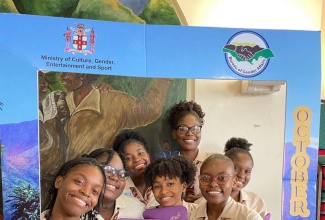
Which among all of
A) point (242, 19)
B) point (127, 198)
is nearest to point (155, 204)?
point (127, 198)

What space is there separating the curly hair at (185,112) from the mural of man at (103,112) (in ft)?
0.12

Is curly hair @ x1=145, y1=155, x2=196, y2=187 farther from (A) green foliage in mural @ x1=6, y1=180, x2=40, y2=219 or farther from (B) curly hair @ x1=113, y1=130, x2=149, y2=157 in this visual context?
(A) green foliage in mural @ x1=6, y1=180, x2=40, y2=219

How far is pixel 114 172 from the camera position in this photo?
87 cm

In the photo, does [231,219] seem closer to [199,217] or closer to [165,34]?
[199,217]

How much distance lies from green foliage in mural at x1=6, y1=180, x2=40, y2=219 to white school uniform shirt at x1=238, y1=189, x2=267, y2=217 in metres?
0.49

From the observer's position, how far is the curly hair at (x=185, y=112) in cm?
92

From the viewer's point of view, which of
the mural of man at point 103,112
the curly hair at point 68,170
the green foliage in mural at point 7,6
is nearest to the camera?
the curly hair at point 68,170

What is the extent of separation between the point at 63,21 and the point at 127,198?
0.44 m

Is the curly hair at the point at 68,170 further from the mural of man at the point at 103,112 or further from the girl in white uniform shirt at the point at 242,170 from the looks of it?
the girl in white uniform shirt at the point at 242,170

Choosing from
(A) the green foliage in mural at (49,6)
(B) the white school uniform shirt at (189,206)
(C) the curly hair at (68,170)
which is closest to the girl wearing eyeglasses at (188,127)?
(B) the white school uniform shirt at (189,206)

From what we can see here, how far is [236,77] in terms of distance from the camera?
906 mm

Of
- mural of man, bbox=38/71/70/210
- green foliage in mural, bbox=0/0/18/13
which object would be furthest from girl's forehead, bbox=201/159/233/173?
green foliage in mural, bbox=0/0/18/13

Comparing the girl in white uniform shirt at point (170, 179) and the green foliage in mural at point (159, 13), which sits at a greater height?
the green foliage in mural at point (159, 13)

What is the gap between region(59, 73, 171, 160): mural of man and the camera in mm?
905
